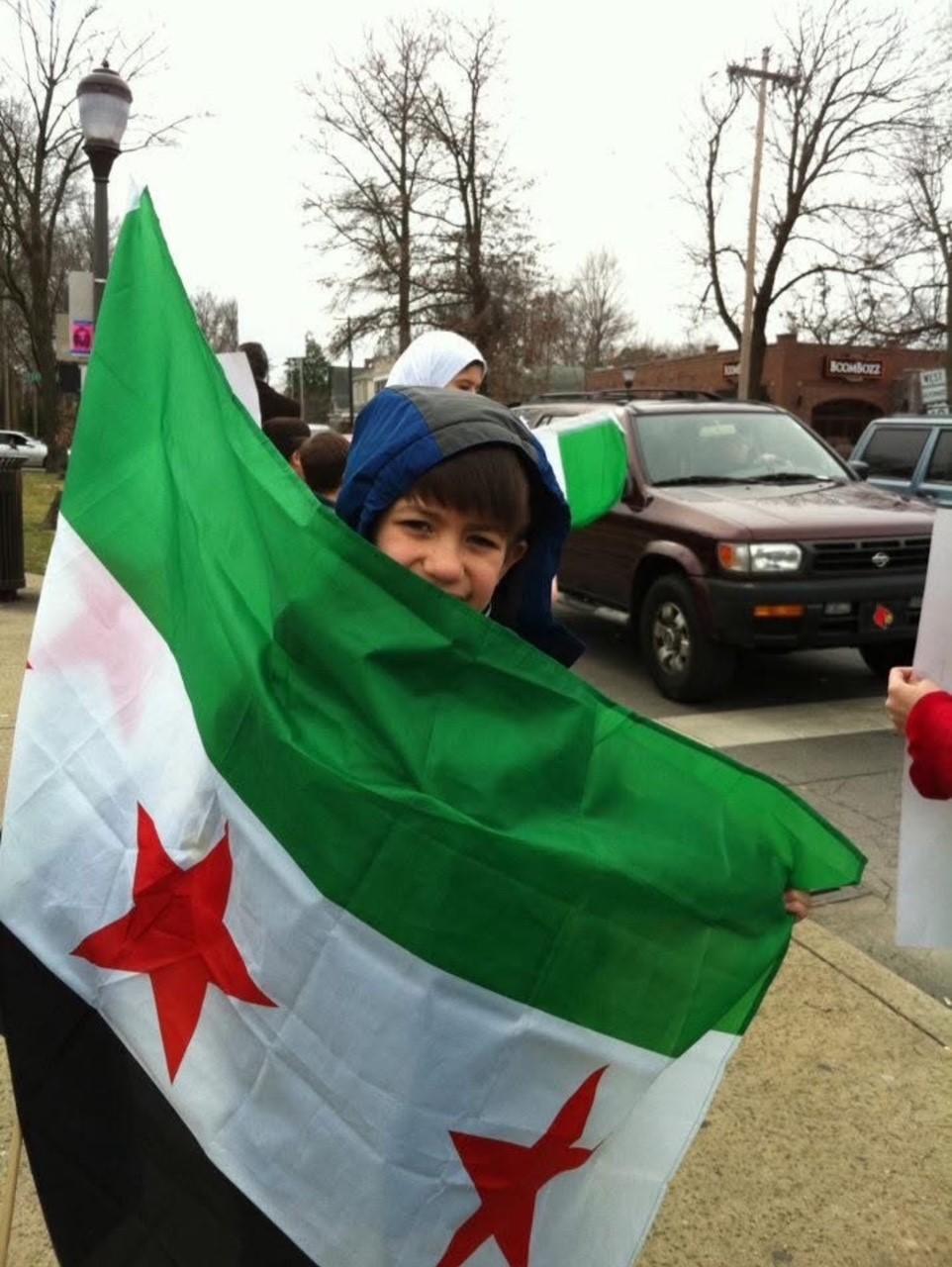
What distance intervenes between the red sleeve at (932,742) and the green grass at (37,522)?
6.81 meters

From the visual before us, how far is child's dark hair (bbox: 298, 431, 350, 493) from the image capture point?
14.5ft

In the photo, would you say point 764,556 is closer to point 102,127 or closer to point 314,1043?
point 314,1043

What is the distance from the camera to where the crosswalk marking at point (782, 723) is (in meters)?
5.88

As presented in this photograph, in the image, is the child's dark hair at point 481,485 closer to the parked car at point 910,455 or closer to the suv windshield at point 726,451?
the suv windshield at point 726,451

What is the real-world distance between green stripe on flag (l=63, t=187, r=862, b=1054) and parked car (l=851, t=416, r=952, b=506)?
8.86 metres

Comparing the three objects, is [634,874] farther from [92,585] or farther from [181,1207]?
[92,585]

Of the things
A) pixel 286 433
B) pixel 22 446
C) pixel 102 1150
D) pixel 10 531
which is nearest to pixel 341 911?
pixel 102 1150

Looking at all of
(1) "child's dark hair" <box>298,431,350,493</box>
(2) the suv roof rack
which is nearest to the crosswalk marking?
(1) "child's dark hair" <box>298,431,350,493</box>

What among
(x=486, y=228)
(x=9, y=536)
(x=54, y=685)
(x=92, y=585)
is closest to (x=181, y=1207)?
(x=54, y=685)

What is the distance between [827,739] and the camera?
5.84 metres

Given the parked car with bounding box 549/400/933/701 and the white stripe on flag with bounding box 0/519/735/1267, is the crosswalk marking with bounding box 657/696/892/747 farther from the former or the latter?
the white stripe on flag with bounding box 0/519/735/1267

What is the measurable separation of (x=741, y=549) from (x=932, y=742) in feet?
15.1

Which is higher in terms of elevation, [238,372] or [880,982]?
[238,372]

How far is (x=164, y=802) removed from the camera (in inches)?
56.3
